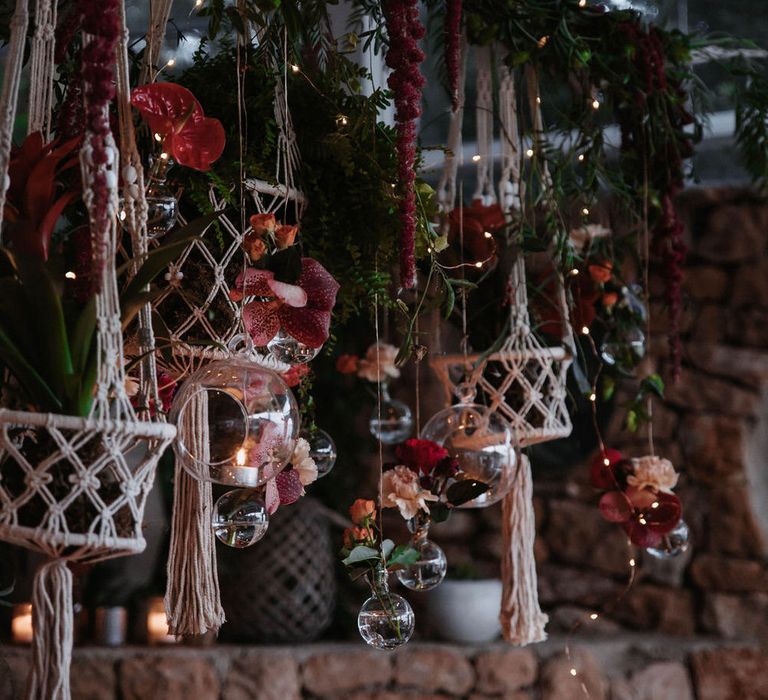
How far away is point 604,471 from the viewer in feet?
6.06

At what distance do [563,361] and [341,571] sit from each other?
1622mm

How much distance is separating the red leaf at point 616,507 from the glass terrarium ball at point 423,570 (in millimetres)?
506

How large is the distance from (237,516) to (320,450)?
0.34m

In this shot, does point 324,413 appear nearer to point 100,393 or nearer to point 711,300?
point 711,300

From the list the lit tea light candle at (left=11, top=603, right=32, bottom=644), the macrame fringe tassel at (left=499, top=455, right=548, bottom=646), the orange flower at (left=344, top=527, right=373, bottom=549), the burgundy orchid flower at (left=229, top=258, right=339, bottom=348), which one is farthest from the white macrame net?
the lit tea light candle at (left=11, top=603, right=32, bottom=644)

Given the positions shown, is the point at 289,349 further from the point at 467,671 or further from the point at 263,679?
the point at 467,671

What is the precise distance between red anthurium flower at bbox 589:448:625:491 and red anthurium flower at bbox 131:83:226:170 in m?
1.00

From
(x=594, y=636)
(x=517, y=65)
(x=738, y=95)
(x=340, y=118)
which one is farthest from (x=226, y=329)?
(x=594, y=636)

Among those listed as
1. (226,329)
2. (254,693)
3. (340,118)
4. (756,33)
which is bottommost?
(254,693)

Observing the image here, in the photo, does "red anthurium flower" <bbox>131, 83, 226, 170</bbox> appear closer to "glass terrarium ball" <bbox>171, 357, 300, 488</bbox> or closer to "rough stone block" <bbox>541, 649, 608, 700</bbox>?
"glass terrarium ball" <bbox>171, 357, 300, 488</bbox>

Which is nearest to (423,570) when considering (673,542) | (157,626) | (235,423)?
(235,423)

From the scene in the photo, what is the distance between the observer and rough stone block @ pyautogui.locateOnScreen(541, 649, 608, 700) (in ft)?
8.99

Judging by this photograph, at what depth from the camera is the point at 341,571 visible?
10.1ft

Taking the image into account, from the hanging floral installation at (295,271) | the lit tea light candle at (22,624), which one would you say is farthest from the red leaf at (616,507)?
the lit tea light candle at (22,624)
